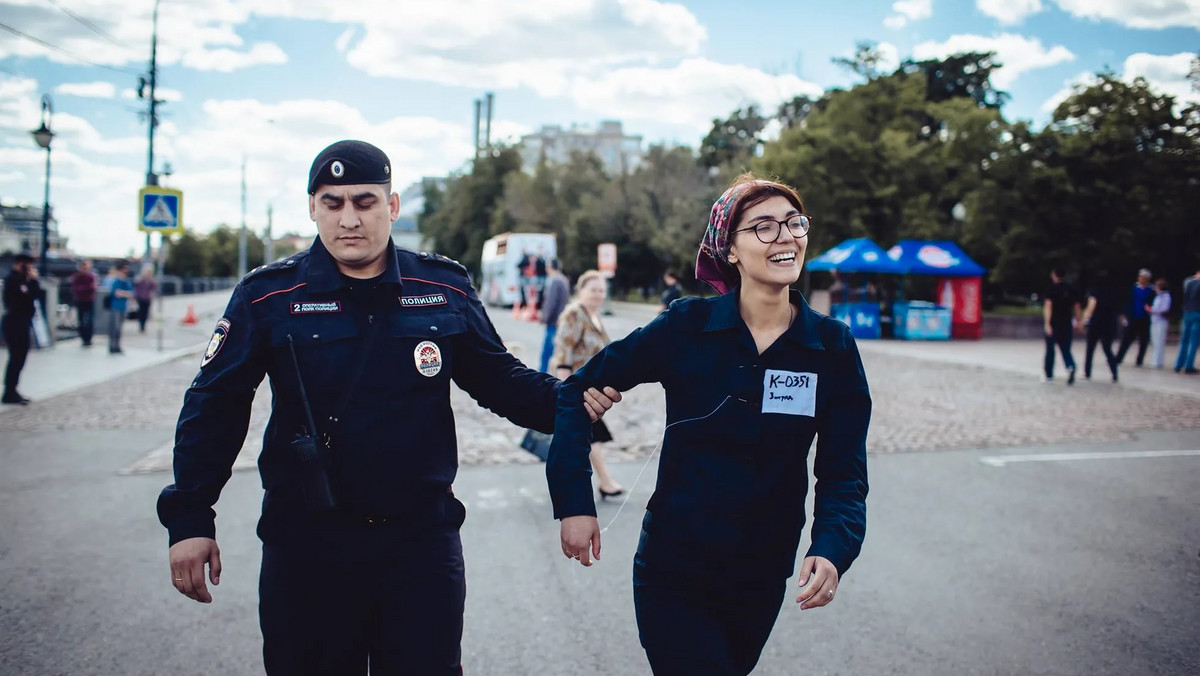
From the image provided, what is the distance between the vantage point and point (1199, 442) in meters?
9.79

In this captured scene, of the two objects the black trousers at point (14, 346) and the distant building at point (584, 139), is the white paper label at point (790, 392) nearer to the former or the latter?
the black trousers at point (14, 346)

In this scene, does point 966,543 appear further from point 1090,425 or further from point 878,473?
point 1090,425

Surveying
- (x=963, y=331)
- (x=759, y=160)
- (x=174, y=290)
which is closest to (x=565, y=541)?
(x=963, y=331)

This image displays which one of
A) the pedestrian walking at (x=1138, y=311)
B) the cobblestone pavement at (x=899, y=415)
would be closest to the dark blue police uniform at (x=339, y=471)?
the cobblestone pavement at (x=899, y=415)

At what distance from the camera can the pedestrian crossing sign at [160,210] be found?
17.2 metres

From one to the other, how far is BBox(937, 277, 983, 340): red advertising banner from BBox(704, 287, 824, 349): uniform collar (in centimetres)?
2516

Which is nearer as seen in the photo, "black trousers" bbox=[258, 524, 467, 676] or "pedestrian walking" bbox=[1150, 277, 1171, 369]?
"black trousers" bbox=[258, 524, 467, 676]

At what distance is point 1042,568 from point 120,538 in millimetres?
5866

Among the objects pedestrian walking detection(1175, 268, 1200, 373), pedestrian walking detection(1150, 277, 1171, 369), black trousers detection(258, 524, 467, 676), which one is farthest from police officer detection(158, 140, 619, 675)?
pedestrian walking detection(1150, 277, 1171, 369)

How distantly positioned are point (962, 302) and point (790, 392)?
25.7 m

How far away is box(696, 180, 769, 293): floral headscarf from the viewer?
106 inches

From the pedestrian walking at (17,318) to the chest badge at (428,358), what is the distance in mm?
11125

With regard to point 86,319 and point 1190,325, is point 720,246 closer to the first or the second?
point 1190,325

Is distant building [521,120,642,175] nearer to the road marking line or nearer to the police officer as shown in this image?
the road marking line
